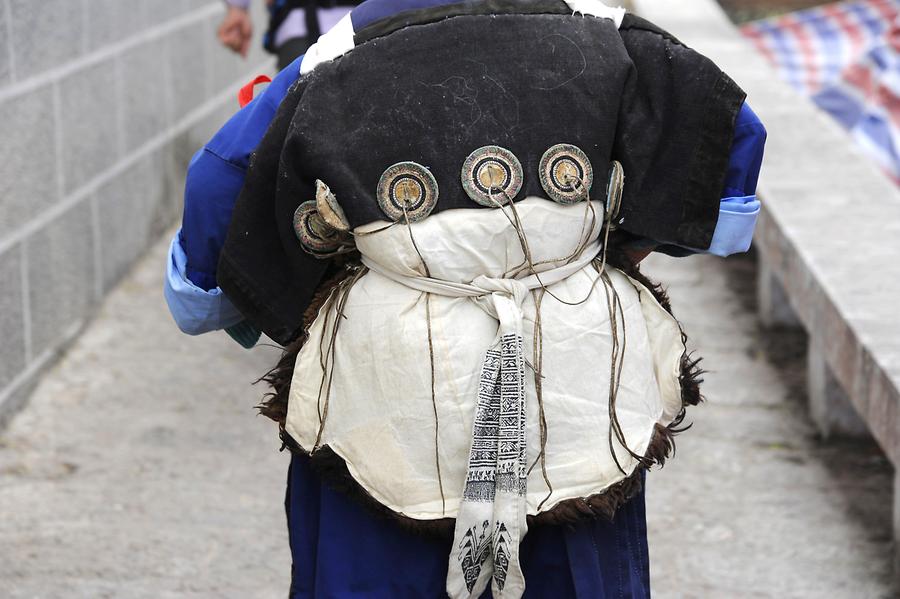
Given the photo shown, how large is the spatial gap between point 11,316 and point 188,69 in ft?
7.80

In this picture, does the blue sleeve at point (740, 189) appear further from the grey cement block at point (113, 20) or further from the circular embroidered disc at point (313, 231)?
the grey cement block at point (113, 20)

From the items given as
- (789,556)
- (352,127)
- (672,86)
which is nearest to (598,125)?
(672,86)

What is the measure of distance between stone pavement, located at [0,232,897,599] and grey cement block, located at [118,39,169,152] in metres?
0.87

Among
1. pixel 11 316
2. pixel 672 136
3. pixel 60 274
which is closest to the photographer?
pixel 672 136

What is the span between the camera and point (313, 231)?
5.90 feet

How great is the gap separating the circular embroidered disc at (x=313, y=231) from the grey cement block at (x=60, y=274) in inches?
95.0

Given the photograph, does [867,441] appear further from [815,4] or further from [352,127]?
[815,4]

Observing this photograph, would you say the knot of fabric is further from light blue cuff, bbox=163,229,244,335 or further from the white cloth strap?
light blue cuff, bbox=163,229,244,335

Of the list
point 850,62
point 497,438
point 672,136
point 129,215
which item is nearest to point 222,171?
point 497,438

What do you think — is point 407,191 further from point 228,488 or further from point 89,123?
point 89,123

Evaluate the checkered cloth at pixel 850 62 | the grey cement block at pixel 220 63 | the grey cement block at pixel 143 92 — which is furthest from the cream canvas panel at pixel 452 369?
the checkered cloth at pixel 850 62

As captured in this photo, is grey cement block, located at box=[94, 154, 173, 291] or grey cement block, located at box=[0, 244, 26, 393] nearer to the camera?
grey cement block, located at box=[0, 244, 26, 393]

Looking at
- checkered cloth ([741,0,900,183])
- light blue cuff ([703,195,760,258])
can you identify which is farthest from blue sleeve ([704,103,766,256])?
checkered cloth ([741,0,900,183])

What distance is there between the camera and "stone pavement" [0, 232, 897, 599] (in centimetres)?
319
